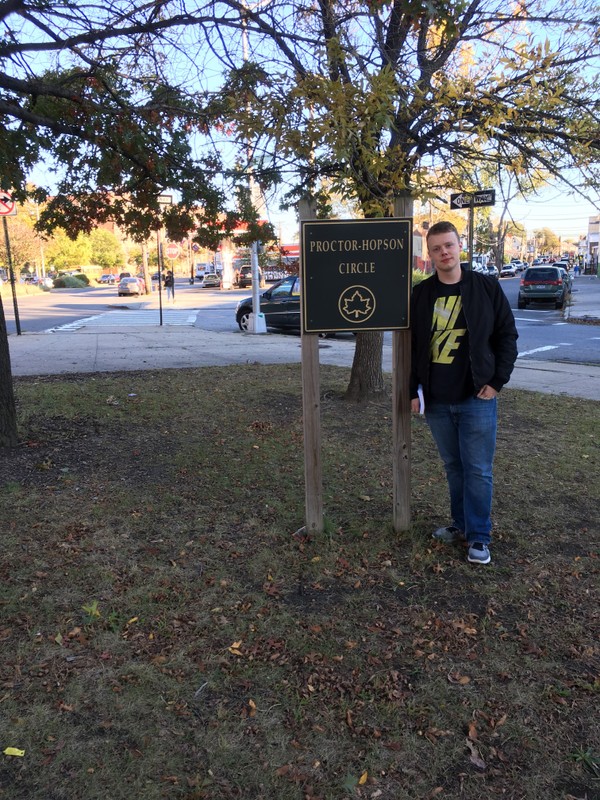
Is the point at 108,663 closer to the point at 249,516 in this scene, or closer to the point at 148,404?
the point at 249,516

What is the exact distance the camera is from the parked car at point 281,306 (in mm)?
18031

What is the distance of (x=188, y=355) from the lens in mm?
12523

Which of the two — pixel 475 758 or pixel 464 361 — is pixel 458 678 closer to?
pixel 475 758

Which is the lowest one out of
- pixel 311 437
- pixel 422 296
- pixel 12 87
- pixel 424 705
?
pixel 424 705

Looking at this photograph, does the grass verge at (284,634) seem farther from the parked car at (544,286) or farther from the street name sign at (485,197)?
the parked car at (544,286)

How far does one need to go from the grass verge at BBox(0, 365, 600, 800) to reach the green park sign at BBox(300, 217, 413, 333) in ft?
4.61

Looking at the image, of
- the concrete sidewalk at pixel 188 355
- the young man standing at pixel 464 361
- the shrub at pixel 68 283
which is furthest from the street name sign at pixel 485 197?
the shrub at pixel 68 283

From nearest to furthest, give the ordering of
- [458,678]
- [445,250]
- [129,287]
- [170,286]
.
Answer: [458,678], [445,250], [170,286], [129,287]

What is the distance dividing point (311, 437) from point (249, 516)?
0.91 m

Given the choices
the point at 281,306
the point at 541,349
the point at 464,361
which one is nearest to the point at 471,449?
the point at 464,361

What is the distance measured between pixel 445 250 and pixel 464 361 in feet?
2.02

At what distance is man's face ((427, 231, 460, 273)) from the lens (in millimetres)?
3365

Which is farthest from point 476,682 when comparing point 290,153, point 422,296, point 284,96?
point 284,96

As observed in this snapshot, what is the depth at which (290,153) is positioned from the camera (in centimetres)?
406
